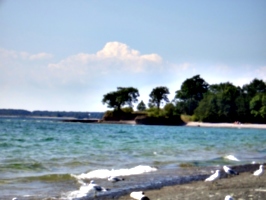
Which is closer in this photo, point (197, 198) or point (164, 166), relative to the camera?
point (197, 198)

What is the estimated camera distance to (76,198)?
33.6 feet

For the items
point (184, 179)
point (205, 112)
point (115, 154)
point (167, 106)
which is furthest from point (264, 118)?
point (184, 179)

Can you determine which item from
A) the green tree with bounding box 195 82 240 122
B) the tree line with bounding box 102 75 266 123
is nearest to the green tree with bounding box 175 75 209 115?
the tree line with bounding box 102 75 266 123

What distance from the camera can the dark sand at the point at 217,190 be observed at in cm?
982

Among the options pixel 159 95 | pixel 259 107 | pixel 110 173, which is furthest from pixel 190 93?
pixel 110 173

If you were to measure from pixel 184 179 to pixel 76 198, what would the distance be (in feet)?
14.6

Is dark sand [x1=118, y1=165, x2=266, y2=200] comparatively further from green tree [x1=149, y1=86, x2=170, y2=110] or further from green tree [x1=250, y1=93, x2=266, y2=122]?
green tree [x1=149, y1=86, x2=170, y2=110]

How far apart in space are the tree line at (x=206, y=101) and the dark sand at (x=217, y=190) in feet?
320

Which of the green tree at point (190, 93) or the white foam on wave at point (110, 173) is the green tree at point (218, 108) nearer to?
the green tree at point (190, 93)

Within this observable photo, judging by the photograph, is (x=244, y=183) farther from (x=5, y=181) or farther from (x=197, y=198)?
(x=5, y=181)

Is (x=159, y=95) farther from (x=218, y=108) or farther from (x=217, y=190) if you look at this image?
(x=217, y=190)

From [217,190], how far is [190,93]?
125338 millimetres

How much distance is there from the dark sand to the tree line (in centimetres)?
9742

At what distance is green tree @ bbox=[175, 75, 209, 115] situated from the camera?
131m
